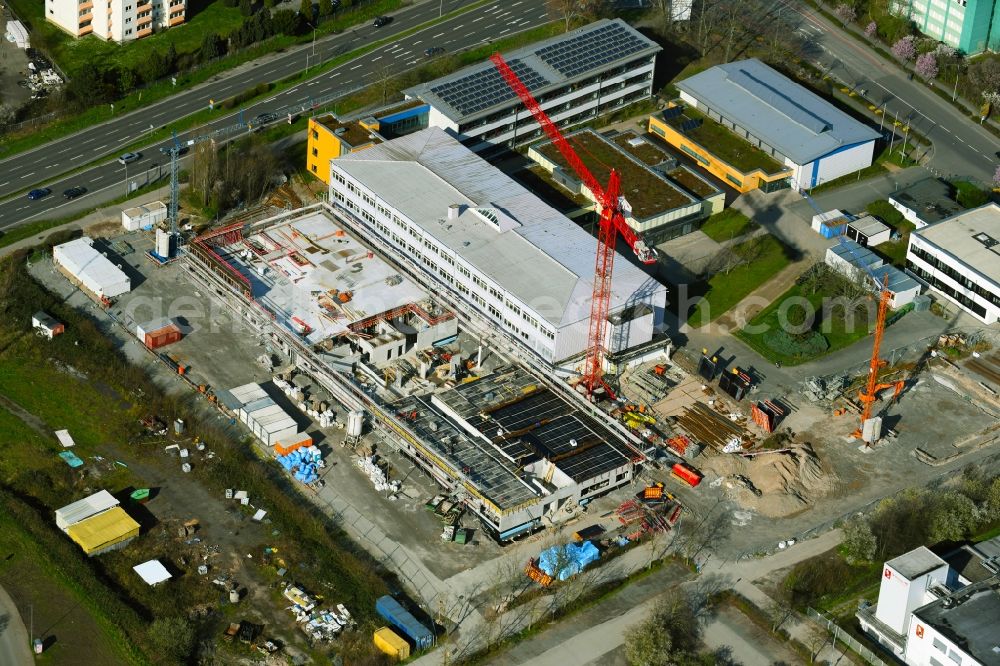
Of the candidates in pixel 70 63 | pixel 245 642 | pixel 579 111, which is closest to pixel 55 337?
pixel 245 642

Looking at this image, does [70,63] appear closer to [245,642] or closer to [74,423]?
[74,423]

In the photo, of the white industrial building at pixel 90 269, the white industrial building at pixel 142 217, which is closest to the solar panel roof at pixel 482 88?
the white industrial building at pixel 142 217

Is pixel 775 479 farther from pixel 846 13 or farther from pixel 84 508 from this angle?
pixel 846 13

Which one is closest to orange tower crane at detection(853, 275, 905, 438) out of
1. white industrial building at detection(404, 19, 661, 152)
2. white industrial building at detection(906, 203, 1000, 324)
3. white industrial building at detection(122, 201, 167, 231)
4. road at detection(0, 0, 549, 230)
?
white industrial building at detection(906, 203, 1000, 324)

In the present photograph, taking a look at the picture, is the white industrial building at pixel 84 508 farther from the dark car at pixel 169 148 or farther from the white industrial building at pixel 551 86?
the white industrial building at pixel 551 86

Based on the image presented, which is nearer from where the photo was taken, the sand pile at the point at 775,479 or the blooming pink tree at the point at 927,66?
the sand pile at the point at 775,479

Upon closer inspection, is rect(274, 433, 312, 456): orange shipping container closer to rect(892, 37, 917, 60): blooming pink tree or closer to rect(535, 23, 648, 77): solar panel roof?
rect(535, 23, 648, 77): solar panel roof
